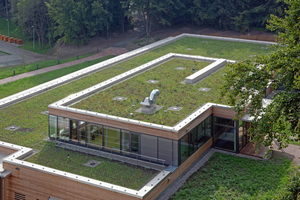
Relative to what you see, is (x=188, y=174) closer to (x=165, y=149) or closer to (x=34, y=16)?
(x=165, y=149)

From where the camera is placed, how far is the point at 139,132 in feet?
85.6

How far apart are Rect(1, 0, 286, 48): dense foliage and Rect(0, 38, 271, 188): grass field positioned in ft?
38.0

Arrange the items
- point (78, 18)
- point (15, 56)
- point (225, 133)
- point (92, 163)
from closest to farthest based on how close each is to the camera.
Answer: point (92, 163), point (225, 133), point (15, 56), point (78, 18)

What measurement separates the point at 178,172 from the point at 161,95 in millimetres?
7155

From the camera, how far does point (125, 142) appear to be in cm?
2673

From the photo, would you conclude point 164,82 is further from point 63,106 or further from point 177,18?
point 177,18

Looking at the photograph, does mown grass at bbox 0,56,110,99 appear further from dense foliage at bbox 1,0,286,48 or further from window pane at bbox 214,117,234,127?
window pane at bbox 214,117,234,127

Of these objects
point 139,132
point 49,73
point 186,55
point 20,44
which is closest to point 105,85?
point 139,132

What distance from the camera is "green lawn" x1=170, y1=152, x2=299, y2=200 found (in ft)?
80.5

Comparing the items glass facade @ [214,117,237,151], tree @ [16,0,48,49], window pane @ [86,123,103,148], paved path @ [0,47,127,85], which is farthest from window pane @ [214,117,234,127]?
tree @ [16,0,48,49]

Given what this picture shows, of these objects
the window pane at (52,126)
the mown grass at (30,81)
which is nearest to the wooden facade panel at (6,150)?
the window pane at (52,126)

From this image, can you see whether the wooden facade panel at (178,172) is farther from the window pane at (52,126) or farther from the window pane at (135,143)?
the window pane at (52,126)

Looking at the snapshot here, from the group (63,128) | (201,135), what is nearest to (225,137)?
(201,135)

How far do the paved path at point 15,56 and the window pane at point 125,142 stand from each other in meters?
34.7
